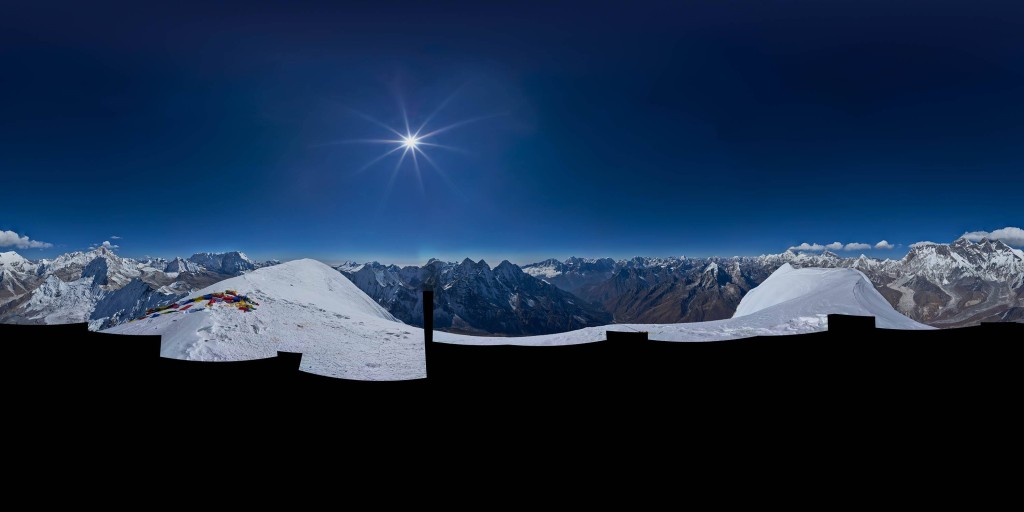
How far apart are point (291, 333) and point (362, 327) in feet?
14.6

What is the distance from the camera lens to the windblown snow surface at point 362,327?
46.0ft

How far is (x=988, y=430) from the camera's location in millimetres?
4832

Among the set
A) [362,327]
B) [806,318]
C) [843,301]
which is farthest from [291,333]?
[843,301]

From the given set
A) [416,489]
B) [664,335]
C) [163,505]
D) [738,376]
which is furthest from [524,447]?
[664,335]

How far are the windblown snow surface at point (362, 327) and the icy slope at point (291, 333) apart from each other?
0.05 metres

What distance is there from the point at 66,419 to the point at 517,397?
489 centimetres

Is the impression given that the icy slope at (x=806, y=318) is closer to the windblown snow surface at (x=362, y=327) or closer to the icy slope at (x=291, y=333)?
the windblown snow surface at (x=362, y=327)

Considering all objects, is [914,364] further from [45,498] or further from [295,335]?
[295,335]

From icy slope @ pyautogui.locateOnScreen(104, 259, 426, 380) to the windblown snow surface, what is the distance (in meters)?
0.05

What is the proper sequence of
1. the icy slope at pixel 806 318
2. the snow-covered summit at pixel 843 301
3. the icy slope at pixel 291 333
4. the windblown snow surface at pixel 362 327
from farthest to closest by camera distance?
the icy slope at pixel 291 333
the windblown snow surface at pixel 362 327
the snow-covered summit at pixel 843 301
the icy slope at pixel 806 318

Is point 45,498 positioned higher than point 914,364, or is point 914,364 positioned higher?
point 914,364

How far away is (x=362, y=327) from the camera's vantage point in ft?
92.7

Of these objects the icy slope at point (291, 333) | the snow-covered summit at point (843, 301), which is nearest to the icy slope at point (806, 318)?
the snow-covered summit at point (843, 301)

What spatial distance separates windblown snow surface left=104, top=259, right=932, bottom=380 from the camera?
1402cm
